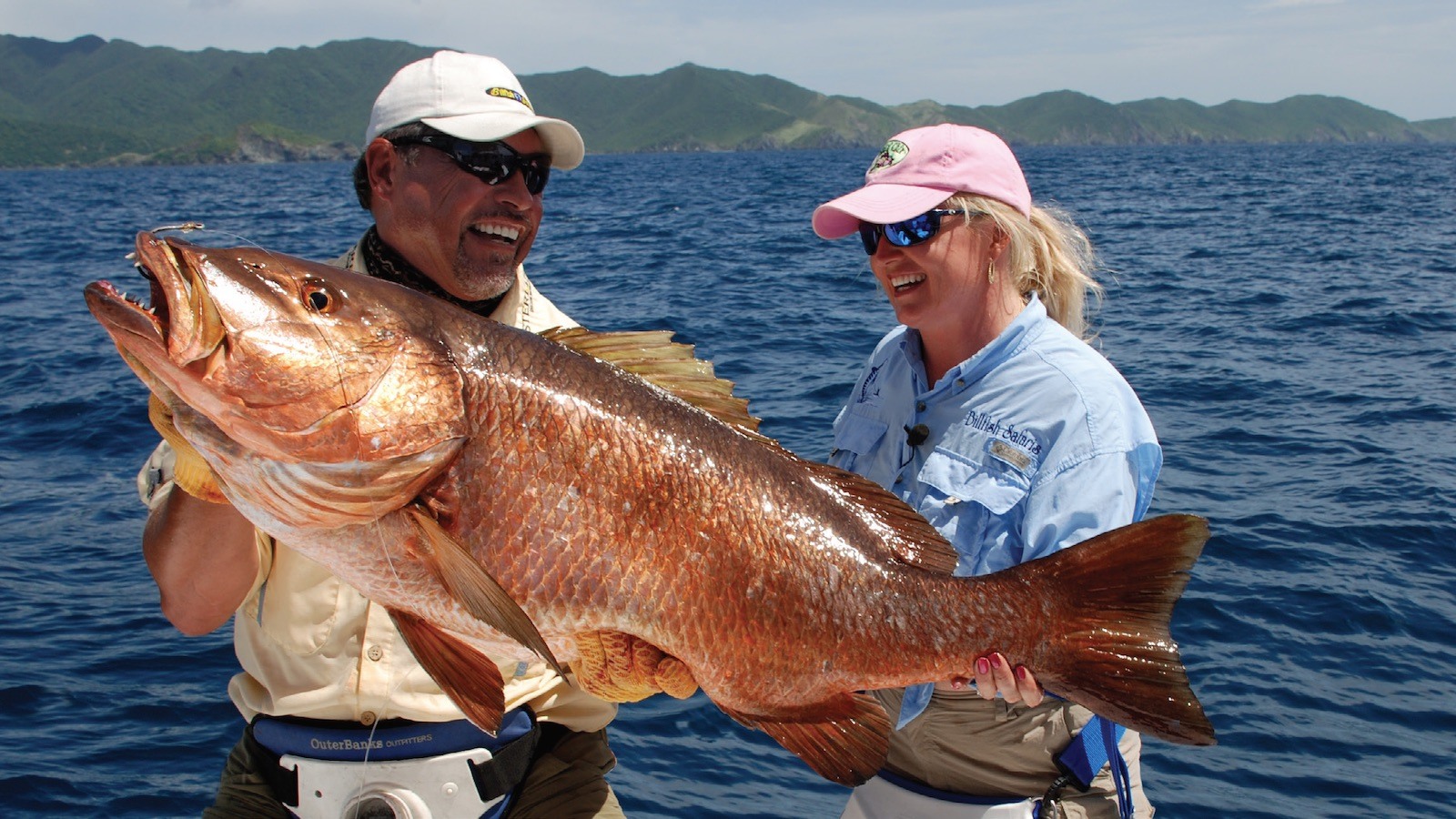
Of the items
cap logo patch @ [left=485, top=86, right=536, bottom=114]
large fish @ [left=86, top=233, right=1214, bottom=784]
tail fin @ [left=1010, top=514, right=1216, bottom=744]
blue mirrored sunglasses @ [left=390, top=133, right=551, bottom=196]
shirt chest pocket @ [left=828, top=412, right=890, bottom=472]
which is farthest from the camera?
shirt chest pocket @ [left=828, top=412, right=890, bottom=472]

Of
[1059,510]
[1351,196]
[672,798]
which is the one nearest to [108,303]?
[1059,510]

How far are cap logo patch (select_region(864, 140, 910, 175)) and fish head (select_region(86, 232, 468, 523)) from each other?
172 cm

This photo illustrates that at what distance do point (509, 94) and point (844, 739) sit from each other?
2.17 meters

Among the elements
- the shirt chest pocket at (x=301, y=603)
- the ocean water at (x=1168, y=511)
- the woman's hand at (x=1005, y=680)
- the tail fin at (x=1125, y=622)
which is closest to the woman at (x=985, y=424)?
the woman's hand at (x=1005, y=680)

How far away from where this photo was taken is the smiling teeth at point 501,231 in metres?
3.32

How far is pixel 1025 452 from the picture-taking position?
3066 millimetres

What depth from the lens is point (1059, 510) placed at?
292 centimetres

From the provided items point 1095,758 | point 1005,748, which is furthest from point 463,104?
point 1095,758

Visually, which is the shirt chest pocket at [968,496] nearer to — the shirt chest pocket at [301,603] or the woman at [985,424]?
the woman at [985,424]

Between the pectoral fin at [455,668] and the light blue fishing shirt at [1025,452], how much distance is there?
1.29 meters

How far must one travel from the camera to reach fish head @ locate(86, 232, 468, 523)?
202 cm

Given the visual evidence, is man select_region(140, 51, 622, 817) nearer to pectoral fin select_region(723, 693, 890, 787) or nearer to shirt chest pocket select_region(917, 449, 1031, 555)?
pectoral fin select_region(723, 693, 890, 787)

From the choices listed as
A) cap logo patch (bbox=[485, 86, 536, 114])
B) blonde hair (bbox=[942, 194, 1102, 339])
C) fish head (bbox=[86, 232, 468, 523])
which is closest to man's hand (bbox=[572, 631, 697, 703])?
fish head (bbox=[86, 232, 468, 523])

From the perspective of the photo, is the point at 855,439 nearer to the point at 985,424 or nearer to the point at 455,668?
the point at 985,424
